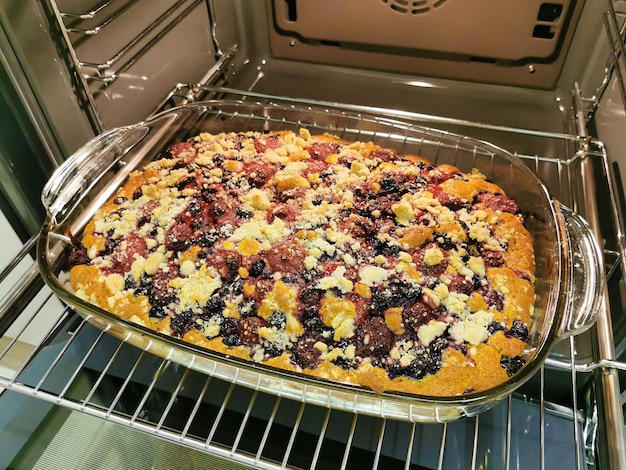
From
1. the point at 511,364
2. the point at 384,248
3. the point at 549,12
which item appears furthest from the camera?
the point at 549,12

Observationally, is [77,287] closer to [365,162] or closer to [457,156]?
[365,162]

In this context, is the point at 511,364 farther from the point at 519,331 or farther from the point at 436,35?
the point at 436,35

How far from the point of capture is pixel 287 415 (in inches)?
30.2

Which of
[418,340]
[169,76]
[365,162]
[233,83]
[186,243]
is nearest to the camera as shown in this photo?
[418,340]

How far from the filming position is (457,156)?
39.1 inches

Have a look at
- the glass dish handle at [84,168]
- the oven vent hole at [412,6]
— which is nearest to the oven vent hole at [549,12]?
the oven vent hole at [412,6]

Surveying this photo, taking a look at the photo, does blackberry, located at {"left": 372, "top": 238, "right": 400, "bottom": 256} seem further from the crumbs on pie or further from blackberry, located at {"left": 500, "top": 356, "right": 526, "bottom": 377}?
blackberry, located at {"left": 500, "top": 356, "right": 526, "bottom": 377}

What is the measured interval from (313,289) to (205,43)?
27.5 inches

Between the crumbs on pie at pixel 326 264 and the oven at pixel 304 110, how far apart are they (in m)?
0.07

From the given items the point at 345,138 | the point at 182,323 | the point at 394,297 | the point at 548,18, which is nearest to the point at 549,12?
the point at 548,18

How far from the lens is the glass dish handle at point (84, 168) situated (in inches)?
30.6

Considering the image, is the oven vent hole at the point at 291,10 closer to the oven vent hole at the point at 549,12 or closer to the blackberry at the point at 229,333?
the oven vent hole at the point at 549,12

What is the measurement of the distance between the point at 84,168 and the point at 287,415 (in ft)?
1.67

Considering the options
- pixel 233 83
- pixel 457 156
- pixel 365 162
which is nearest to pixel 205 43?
pixel 233 83
